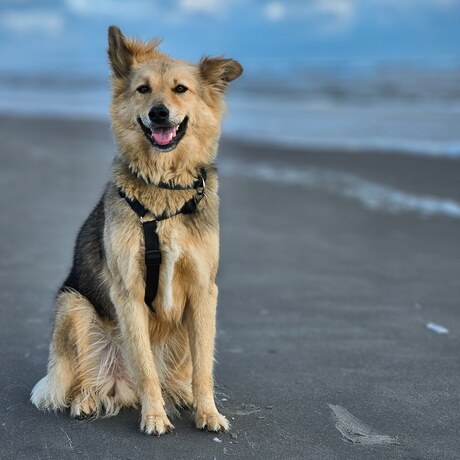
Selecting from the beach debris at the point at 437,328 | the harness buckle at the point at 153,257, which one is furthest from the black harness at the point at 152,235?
the beach debris at the point at 437,328

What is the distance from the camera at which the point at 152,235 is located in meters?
3.89

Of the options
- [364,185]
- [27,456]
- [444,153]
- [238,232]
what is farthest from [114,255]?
[444,153]

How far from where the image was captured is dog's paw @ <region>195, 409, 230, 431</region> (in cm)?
388

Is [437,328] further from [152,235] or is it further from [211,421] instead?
[152,235]

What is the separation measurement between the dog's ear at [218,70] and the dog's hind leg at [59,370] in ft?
4.69

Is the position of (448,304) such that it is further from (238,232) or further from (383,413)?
(238,232)

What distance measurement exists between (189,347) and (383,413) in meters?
1.10

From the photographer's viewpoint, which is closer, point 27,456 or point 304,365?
point 27,456

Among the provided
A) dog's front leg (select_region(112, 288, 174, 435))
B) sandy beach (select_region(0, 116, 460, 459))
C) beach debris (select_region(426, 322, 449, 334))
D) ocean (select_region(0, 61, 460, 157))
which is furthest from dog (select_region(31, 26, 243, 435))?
ocean (select_region(0, 61, 460, 157))

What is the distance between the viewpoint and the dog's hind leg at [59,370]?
4.09m

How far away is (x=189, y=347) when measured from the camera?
4277mm

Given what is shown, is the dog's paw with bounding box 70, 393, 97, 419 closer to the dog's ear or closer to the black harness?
the black harness

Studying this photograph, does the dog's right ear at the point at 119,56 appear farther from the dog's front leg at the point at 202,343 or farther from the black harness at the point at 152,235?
the dog's front leg at the point at 202,343

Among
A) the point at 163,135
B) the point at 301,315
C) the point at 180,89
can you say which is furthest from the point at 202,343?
the point at 301,315
